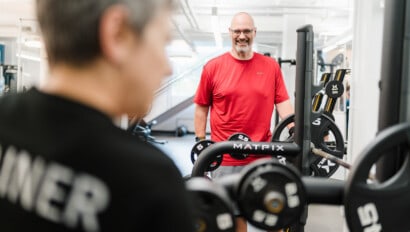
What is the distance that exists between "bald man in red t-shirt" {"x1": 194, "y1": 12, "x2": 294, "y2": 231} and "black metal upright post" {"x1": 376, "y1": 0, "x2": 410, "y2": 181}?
60.9 inches

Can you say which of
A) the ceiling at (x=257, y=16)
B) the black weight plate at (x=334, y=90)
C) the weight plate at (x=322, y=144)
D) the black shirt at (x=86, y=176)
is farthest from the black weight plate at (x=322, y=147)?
the ceiling at (x=257, y=16)

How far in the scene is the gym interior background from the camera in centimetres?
208

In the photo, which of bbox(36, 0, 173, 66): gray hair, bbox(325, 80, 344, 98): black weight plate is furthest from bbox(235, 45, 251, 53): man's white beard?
bbox(36, 0, 173, 66): gray hair

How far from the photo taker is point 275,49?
11.0 meters

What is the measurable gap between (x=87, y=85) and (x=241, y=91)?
2.06 metres

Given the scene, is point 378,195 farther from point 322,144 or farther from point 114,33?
point 322,144

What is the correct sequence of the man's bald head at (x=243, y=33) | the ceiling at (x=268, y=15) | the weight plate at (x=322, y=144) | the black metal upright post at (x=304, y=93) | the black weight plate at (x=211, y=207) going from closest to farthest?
1. the black weight plate at (x=211, y=207)
2. the black metal upright post at (x=304, y=93)
3. the weight plate at (x=322, y=144)
4. the man's bald head at (x=243, y=33)
5. the ceiling at (x=268, y=15)

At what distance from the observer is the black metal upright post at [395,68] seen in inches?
37.1

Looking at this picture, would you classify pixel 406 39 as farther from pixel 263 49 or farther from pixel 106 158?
pixel 263 49

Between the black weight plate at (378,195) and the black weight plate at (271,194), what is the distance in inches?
4.2

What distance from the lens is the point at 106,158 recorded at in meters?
0.49

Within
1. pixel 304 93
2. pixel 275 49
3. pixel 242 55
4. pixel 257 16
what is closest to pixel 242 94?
pixel 242 55

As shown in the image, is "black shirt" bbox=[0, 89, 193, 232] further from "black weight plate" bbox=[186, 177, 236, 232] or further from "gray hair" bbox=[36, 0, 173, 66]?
"black weight plate" bbox=[186, 177, 236, 232]

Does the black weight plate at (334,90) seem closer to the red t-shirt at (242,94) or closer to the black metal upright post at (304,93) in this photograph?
the red t-shirt at (242,94)
